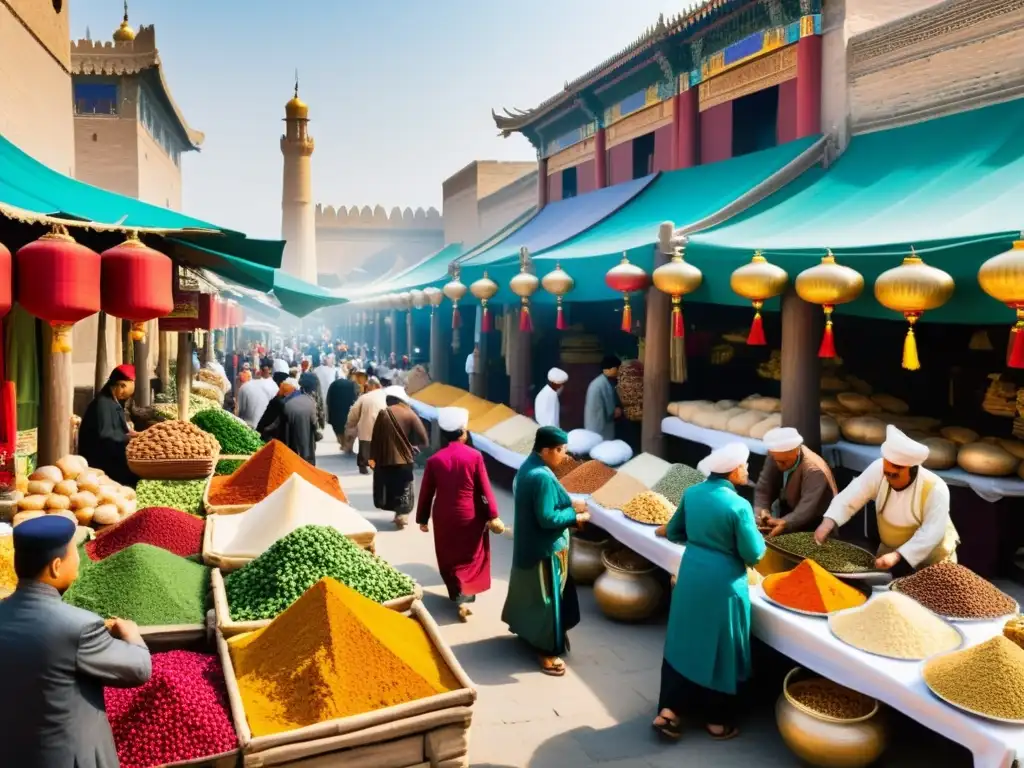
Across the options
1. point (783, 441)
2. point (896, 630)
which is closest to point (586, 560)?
point (783, 441)

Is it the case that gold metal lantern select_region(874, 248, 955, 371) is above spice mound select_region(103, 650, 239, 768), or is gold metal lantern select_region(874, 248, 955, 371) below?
above

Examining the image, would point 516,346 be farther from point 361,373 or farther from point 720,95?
point 720,95

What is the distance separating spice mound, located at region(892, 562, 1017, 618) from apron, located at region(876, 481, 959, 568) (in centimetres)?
20

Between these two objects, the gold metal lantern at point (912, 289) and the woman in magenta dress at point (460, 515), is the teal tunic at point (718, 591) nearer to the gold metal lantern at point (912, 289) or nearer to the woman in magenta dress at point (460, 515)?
the gold metal lantern at point (912, 289)

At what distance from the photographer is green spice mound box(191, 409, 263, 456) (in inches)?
273

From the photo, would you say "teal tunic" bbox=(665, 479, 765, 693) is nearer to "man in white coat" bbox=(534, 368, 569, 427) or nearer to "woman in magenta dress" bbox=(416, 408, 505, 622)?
"woman in magenta dress" bbox=(416, 408, 505, 622)

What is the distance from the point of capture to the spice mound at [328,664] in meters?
2.64

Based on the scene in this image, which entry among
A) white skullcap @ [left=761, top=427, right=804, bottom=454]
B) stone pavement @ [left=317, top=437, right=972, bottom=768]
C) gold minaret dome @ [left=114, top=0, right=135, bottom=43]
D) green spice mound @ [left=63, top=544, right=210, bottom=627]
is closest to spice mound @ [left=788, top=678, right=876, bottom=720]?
stone pavement @ [left=317, top=437, right=972, bottom=768]

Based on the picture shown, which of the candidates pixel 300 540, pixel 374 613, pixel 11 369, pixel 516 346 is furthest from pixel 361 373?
pixel 374 613

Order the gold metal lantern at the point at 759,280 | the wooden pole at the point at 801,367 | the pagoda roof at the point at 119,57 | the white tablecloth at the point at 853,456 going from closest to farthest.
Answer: the white tablecloth at the point at 853,456 → the gold metal lantern at the point at 759,280 → the wooden pole at the point at 801,367 → the pagoda roof at the point at 119,57

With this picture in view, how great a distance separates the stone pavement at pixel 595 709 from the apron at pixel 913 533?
77cm

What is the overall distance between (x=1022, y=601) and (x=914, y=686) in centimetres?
206

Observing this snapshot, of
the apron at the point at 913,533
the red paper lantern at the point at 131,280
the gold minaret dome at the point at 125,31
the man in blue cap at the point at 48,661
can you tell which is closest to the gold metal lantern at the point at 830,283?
the apron at the point at 913,533

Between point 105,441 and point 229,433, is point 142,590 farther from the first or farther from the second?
point 229,433
